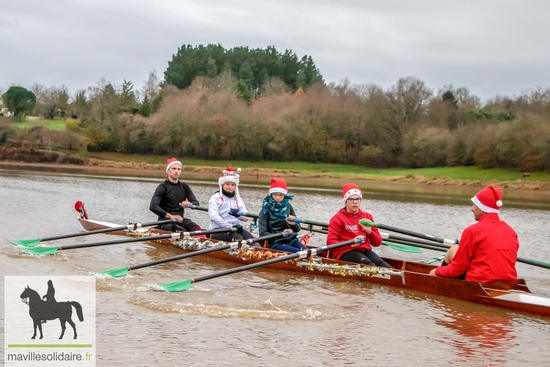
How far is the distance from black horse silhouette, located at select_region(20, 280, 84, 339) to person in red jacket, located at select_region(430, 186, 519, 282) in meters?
5.44

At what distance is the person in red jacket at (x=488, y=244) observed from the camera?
895 cm

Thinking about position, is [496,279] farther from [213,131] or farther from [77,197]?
[213,131]

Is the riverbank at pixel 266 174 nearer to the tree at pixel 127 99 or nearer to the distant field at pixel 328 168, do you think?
the distant field at pixel 328 168

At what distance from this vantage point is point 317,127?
6906cm

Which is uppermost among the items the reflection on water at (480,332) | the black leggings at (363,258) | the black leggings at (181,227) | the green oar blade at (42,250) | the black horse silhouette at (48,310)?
the black leggings at (181,227)

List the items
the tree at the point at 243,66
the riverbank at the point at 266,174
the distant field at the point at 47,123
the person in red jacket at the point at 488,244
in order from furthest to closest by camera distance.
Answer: the tree at the point at 243,66
the distant field at the point at 47,123
the riverbank at the point at 266,174
the person in red jacket at the point at 488,244

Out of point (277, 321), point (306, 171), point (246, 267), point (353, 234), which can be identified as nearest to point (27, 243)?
point (246, 267)

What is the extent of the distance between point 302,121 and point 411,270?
5680 cm

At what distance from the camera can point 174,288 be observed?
372 inches

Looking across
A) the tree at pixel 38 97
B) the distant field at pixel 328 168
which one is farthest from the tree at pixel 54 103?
the distant field at pixel 328 168

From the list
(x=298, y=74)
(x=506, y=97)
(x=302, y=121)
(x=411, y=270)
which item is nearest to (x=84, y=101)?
(x=302, y=121)

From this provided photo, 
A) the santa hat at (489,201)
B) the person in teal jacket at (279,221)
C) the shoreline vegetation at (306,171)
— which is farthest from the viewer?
the shoreline vegetation at (306,171)

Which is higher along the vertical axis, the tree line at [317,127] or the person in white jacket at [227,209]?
the tree line at [317,127]

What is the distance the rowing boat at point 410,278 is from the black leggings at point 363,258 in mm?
193
